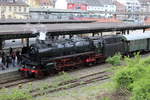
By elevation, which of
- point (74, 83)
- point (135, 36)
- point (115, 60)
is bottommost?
point (74, 83)

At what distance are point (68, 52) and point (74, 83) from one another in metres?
3.23

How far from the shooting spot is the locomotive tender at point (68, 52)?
690 inches

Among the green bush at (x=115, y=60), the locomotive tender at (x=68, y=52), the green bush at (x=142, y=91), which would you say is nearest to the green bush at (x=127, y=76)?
the green bush at (x=142, y=91)

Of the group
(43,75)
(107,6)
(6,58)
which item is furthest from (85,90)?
(107,6)

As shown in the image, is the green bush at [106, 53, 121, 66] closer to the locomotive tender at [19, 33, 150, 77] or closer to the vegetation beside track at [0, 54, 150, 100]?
the locomotive tender at [19, 33, 150, 77]

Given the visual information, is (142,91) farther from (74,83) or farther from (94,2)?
(94,2)

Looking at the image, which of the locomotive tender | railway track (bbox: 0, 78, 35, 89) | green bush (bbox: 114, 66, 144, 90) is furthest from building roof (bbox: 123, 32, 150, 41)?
green bush (bbox: 114, 66, 144, 90)

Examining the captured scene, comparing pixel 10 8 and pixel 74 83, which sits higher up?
pixel 10 8

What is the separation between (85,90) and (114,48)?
8982 millimetres

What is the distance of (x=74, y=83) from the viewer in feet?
54.7

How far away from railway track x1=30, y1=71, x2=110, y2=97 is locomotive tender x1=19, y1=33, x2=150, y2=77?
1.84 meters

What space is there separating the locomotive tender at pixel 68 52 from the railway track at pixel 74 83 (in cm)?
184

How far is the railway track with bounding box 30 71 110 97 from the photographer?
14.8 meters

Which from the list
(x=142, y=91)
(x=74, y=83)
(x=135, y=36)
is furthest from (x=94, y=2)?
(x=142, y=91)
